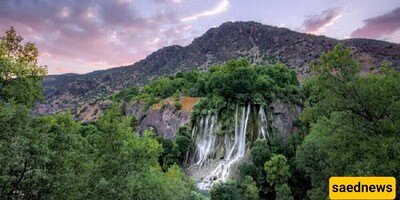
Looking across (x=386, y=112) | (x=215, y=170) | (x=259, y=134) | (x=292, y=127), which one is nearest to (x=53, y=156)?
(x=386, y=112)

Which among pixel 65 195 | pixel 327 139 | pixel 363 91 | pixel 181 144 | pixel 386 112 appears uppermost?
pixel 363 91

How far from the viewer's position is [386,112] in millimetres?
15852

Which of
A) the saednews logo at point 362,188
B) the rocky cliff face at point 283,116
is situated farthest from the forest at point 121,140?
the rocky cliff face at point 283,116

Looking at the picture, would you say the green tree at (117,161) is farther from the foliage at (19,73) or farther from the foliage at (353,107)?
the foliage at (353,107)

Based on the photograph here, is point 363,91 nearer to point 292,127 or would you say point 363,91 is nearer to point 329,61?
point 329,61

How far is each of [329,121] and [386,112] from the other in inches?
102

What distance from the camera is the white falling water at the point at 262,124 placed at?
2509 inches

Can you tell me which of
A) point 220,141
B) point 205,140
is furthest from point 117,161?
point 205,140

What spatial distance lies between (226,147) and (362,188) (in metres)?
59.1

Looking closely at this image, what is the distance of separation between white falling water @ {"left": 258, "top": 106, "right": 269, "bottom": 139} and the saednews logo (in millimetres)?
59301

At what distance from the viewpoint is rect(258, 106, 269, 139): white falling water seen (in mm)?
63719

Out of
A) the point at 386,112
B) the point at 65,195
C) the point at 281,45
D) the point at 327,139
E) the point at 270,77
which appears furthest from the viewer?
the point at 281,45

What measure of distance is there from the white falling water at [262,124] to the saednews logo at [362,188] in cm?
5930

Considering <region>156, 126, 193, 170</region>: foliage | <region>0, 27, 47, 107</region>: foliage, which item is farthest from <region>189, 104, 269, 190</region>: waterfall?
<region>0, 27, 47, 107</region>: foliage
